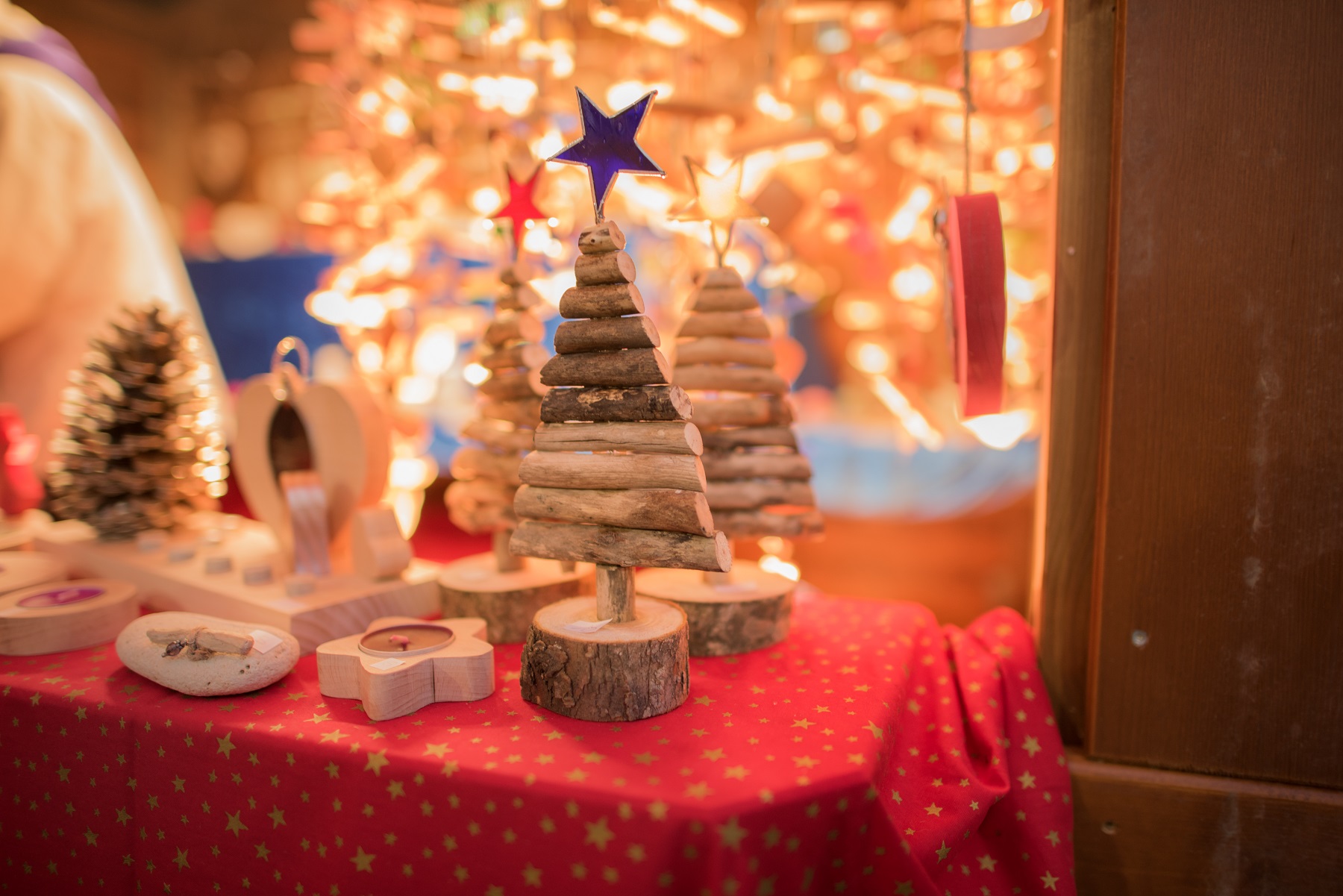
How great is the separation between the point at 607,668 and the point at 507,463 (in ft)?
1.67

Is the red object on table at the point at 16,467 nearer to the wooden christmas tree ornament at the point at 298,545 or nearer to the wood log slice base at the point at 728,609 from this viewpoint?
the wooden christmas tree ornament at the point at 298,545

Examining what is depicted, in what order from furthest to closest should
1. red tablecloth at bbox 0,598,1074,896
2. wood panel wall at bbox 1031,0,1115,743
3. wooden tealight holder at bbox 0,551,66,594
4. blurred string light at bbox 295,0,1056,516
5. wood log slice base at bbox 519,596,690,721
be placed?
blurred string light at bbox 295,0,1056,516 < wooden tealight holder at bbox 0,551,66,594 < wood panel wall at bbox 1031,0,1115,743 < wood log slice base at bbox 519,596,690,721 < red tablecloth at bbox 0,598,1074,896

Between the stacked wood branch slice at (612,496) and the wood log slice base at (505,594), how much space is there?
218mm

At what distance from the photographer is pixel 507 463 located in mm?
1447

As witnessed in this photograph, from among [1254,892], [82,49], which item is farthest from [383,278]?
[82,49]

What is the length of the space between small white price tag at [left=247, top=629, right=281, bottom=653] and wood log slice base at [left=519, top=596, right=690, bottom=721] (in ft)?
1.27

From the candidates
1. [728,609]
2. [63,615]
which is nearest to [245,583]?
[63,615]

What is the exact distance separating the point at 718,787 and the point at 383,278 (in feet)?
5.83

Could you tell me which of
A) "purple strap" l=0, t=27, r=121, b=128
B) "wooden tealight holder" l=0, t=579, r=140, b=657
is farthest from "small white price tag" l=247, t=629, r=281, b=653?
"purple strap" l=0, t=27, r=121, b=128

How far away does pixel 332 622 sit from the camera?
1.38m

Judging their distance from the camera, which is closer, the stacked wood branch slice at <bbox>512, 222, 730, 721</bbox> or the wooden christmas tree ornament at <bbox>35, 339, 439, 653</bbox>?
the stacked wood branch slice at <bbox>512, 222, 730, 721</bbox>

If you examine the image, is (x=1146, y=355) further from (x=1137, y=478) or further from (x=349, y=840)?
(x=349, y=840)

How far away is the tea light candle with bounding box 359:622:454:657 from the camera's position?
116cm

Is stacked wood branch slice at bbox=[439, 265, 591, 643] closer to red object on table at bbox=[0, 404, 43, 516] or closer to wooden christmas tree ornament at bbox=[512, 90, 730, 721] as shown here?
wooden christmas tree ornament at bbox=[512, 90, 730, 721]
